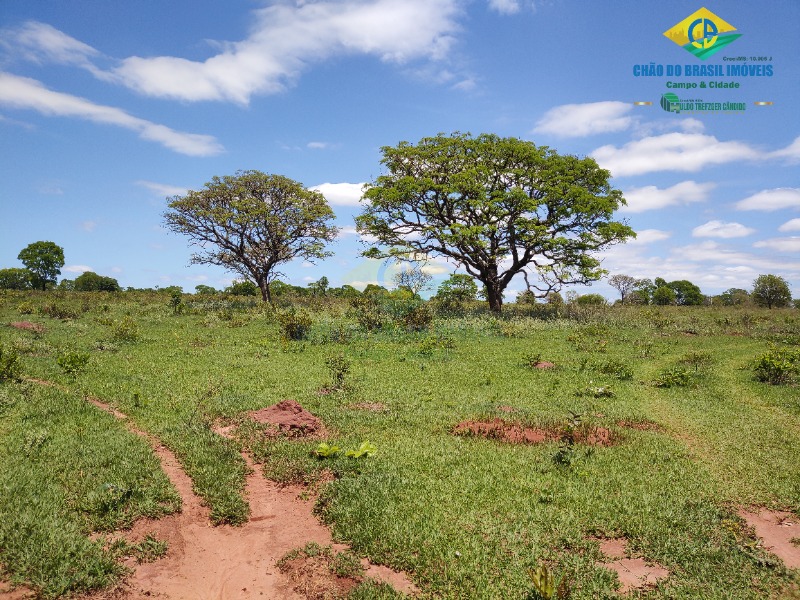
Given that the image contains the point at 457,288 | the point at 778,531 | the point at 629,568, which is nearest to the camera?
the point at 629,568

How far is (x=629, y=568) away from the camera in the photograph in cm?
671

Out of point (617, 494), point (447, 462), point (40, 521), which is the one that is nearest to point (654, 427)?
point (617, 494)

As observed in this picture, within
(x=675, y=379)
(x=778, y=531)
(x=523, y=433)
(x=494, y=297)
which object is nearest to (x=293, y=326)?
(x=523, y=433)

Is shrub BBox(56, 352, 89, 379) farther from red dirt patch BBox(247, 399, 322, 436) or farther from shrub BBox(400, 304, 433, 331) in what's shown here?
shrub BBox(400, 304, 433, 331)

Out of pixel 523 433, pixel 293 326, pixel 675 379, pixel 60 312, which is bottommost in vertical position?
pixel 523 433

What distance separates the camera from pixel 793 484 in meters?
9.26

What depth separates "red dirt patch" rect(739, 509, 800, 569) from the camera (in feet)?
22.9

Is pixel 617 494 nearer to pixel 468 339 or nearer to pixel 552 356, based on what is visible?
pixel 552 356

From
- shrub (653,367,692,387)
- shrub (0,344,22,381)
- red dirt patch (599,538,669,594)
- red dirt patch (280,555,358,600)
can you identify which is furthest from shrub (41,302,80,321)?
shrub (653,367,692,387)

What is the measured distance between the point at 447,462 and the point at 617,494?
10.5 ft

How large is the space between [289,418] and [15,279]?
81.3 metres

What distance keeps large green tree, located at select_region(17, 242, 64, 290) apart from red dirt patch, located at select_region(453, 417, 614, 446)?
252 ft

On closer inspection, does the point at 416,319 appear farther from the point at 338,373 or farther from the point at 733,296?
the point at 733,296

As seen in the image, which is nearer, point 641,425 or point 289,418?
point 289,418
